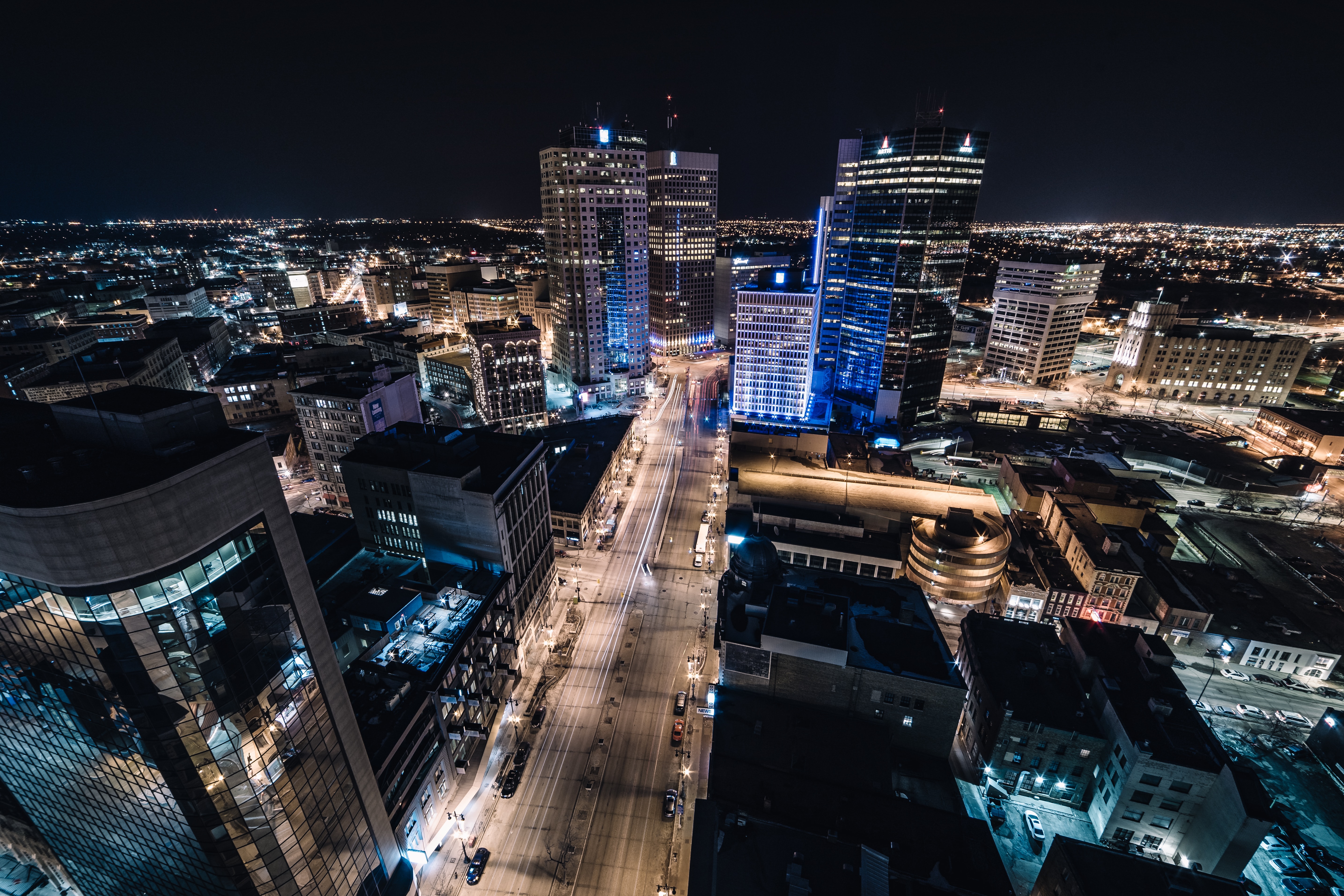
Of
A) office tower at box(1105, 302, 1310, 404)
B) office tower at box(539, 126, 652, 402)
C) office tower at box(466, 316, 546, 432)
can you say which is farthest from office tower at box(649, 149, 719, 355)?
office tower at box(1105, 302, 1310, 404)

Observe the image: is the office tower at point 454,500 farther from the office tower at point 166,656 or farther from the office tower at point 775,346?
the office tower at point 775,346

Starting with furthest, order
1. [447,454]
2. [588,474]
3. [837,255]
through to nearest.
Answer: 1. [837,255]
2. [588,474]
3. [447,454]

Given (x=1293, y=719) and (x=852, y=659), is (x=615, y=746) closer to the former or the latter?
(x=852, y=659)

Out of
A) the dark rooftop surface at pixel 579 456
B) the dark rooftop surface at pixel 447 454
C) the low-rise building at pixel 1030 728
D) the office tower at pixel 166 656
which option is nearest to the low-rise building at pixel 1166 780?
the low-rise building at pixel 1030 728

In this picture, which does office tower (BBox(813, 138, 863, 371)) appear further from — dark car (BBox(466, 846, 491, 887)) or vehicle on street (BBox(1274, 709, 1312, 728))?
dark car (BBox(466, 846, 491, 887))

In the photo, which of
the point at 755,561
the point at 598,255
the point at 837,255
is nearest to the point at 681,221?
the point at 598,255

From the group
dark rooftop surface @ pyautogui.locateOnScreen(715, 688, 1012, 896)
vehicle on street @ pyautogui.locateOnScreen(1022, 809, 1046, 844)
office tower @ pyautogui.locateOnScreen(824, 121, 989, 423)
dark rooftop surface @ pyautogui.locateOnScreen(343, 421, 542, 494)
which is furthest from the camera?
office tower @ pyautogui.locateOnScreen(824, 121, 989, 423)

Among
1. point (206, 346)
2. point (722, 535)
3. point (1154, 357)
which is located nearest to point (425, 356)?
point (206, 346)

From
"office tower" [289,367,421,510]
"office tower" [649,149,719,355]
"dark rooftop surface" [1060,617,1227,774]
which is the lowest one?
"dark rooftop surface" [1060,617,1227,774]
